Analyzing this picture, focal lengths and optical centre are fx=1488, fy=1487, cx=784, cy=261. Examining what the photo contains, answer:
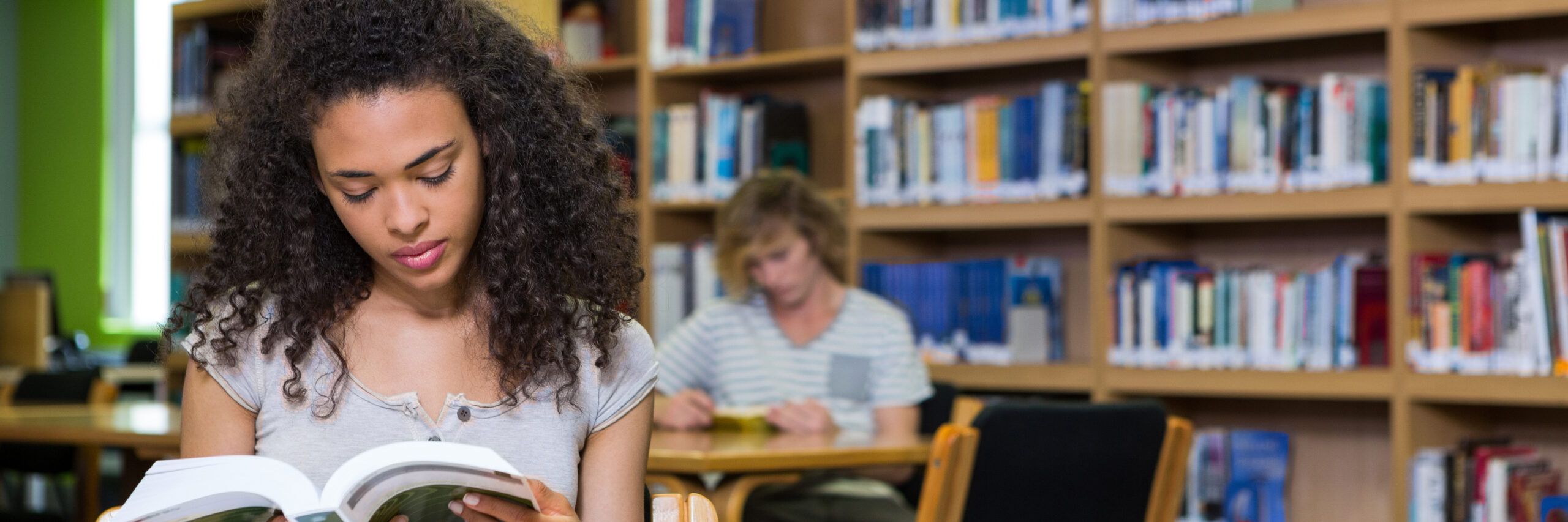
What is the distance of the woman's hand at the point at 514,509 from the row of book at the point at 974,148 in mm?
2677

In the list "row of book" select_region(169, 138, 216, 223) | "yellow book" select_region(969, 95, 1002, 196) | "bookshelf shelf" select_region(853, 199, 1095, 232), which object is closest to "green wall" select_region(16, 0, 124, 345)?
"row of book" select_region(169, 138, 216, 223)

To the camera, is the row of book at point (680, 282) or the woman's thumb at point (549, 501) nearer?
the woman's thumb at point (549, 501)

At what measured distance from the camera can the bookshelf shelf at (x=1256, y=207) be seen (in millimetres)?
3297

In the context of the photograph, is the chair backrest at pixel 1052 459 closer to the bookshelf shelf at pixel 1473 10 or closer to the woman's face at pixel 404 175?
the woman's face at pixel 404 175

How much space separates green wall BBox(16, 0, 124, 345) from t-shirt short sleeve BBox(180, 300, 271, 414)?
27.2ft

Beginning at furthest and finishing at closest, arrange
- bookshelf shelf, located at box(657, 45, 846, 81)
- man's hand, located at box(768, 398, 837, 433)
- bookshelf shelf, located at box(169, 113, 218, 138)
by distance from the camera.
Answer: bookshelf shelf, located at box(169, 113, 218, 138), bookshelf shelf, located at box(657, 45, 846, 81), man's hand, located at box(768, 398, 837, 433)

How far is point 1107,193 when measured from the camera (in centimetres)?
368

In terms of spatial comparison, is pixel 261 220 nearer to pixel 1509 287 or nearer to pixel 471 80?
pixel 471 80

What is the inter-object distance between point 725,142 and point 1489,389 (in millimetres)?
2139

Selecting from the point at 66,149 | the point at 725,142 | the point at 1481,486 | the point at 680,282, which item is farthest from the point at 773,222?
the point at 66,149

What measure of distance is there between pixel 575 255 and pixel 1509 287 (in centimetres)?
241

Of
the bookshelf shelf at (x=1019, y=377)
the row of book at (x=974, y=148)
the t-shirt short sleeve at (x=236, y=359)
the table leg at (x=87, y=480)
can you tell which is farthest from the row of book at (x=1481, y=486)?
the table leg at (x=87, y=480)

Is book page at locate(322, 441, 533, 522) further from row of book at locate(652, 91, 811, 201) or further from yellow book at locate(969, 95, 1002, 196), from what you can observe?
row of book at locate(652, 91, 811, 201)

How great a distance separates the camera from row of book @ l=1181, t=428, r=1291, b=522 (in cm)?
362
